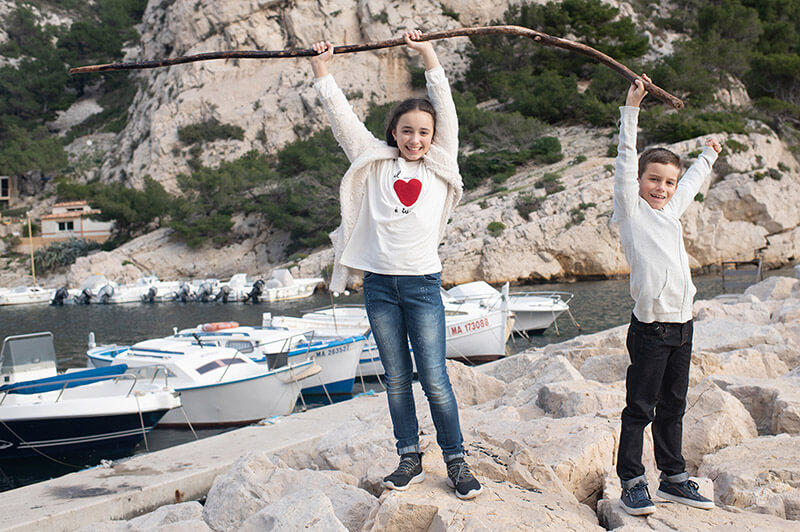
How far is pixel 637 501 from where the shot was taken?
118 inches

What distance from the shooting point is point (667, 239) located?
316cm

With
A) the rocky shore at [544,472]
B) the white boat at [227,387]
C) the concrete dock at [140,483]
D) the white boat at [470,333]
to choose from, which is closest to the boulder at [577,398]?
the rocky shore at [544,472]

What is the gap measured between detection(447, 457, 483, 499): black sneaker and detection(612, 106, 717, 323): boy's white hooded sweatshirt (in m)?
1.13

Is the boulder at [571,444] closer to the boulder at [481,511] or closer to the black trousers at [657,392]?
the boulder at [481,511]

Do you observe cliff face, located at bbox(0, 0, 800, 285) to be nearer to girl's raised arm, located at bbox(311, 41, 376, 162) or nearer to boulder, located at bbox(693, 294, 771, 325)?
boulder, located at bbox(693, 294, 771, 325)

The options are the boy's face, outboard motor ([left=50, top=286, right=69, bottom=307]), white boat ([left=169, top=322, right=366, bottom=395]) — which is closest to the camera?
the boy's face

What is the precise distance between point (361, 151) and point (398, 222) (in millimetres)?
489

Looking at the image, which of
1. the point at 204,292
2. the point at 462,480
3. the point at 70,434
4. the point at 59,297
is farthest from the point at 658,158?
the point at 59,297

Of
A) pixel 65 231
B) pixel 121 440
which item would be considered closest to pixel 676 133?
pixel 121 440

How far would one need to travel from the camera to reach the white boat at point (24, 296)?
35688mm

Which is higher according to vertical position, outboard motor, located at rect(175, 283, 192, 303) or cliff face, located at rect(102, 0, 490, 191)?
cliff face, located at rect(102, 0, 490, 191)

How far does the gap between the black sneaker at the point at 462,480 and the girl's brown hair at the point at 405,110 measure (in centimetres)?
170

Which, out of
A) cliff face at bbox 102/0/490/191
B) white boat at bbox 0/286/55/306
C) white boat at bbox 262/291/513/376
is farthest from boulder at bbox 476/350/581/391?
cliff face at bbox 102/0/490/191

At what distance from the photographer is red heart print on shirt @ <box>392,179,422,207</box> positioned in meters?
3.23
